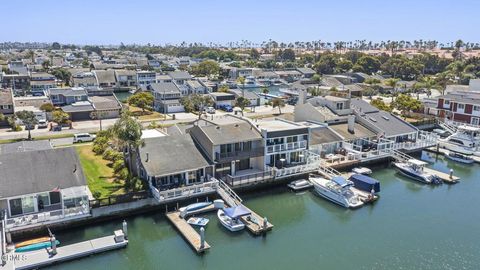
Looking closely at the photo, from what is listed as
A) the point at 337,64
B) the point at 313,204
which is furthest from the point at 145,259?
the point at 337,64

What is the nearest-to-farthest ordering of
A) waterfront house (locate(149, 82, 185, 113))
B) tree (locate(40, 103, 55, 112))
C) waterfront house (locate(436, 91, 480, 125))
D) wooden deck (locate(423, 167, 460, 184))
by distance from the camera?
1. wooden deck (locate(423, 167, 460, 184))
2. waterfront house (locate(436, 91, 480, 125))
3. tree (locate(40, 103, 55, 112))
4. waterfront house (locate(149, 82, 185, 113))

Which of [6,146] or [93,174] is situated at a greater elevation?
[6,146]

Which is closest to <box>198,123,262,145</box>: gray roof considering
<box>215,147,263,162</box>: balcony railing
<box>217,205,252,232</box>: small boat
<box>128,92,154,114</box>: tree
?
<box>215,147,263,162</box>: balcony railing

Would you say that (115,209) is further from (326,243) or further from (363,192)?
(363,192)

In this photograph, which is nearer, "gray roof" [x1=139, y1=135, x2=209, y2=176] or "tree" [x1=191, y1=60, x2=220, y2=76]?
"gray roof" [x1=139, y1=135, x2=209, y2=176]

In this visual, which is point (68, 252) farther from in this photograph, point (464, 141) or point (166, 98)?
point (166, 98)

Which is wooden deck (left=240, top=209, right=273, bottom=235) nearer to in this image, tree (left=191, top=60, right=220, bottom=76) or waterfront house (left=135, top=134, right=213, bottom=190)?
waterfront house (left=135, top=134, right=213, bottom=190)
